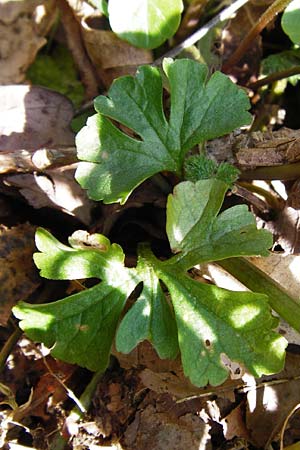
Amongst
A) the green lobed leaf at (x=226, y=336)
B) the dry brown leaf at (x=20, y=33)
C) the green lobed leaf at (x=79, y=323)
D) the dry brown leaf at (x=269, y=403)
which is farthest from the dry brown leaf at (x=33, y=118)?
the dry brown leaf at (x=269, y=403)

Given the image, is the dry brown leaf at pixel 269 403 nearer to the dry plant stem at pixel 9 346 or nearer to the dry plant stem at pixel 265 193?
the dry plant stem at pixel 265 193

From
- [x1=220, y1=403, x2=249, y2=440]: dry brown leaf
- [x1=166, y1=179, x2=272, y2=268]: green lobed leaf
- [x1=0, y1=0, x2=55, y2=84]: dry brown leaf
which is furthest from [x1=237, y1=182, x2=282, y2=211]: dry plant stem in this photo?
[x1=0, y1=0, x2=55, y2=84]: dry brown leaf

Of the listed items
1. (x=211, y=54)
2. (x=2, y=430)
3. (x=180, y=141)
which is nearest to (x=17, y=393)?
(x=2, y=430)

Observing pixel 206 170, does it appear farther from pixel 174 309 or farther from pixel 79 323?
pixel 79 323

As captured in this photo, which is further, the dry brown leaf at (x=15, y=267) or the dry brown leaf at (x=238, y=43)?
the dry brown leaf at (x=238, y=43)

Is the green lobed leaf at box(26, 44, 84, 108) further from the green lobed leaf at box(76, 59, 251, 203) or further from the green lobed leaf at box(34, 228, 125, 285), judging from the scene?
the green lobed leaf at box(34, 228, 125, 285)
